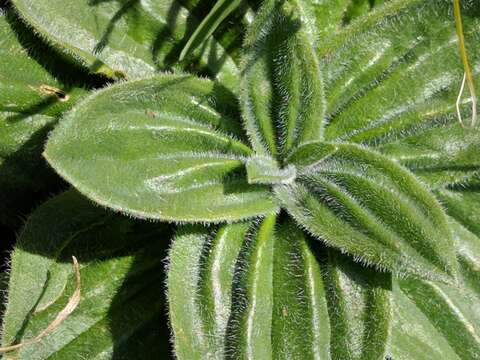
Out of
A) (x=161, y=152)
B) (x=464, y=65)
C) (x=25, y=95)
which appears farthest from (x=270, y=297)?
(x=25, y=95)

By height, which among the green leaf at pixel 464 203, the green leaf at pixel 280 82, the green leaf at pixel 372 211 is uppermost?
the green leaf at pixel 280 82

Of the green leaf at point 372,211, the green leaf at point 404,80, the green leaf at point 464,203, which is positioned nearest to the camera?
the green leaf at point 372,211

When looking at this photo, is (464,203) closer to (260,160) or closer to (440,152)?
(440,152)

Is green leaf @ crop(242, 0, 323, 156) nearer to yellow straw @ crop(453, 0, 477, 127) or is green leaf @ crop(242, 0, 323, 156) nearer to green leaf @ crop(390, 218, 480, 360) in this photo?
yellow straw @ crop(453, 0, 477, 127)

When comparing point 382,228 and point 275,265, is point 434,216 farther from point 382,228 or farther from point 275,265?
point 275,265

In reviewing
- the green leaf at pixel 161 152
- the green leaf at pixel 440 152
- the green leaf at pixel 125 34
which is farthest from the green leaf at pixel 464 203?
the green leaf at pixel 125 34

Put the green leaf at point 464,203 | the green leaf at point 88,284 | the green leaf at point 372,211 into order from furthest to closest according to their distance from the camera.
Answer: the green leaf at point 464,203
the green leaf at point 88,284
the green leaf at point 372,211

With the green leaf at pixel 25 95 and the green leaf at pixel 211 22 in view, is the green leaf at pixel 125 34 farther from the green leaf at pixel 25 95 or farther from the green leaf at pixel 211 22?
the green leaf at pixel 25 95
